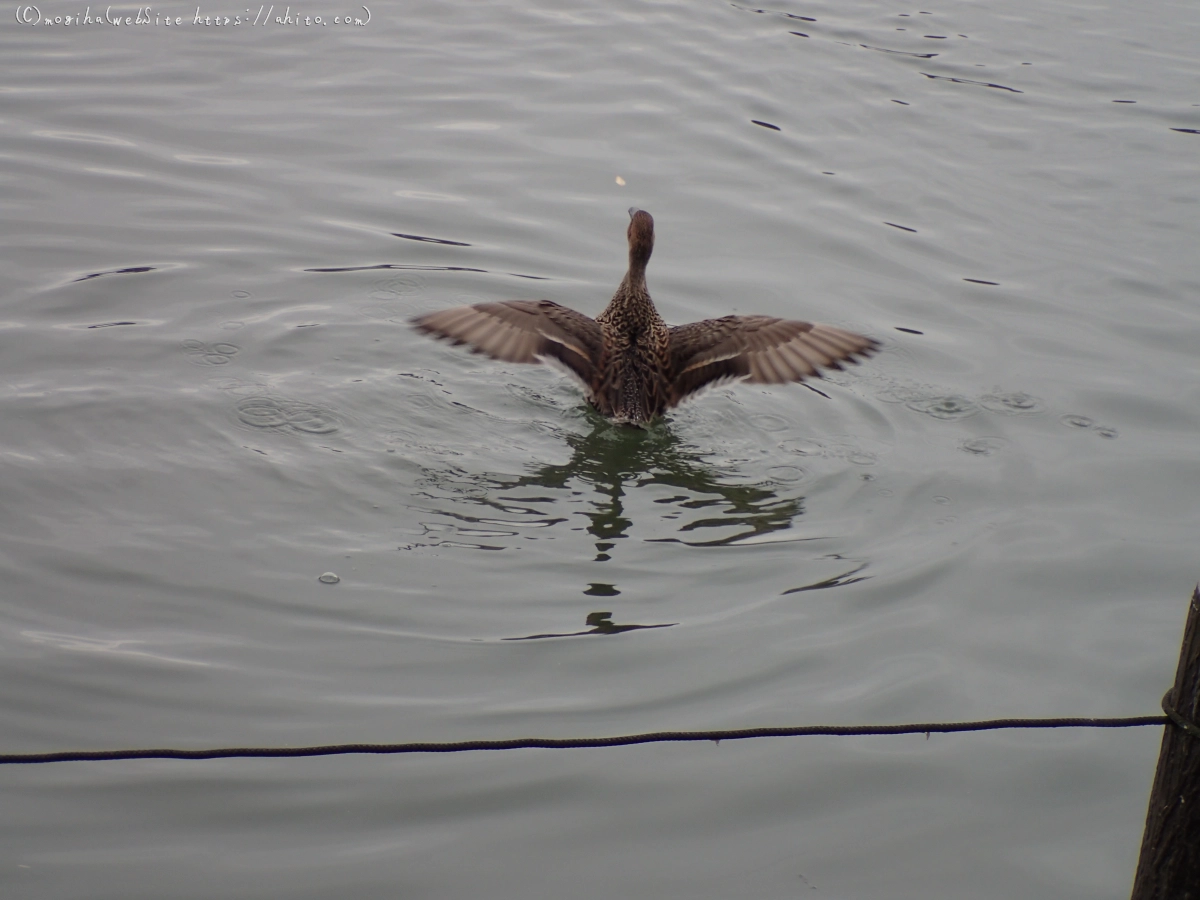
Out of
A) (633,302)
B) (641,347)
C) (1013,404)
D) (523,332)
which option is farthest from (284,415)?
(1013,404)

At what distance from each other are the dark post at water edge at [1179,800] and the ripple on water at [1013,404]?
415 centimetres

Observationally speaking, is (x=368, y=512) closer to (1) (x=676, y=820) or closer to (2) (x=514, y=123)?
(1) (x=676, y=820)

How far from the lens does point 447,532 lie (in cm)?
546

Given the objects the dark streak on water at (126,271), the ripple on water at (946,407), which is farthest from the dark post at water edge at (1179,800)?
the dark streak on water at (126,271)

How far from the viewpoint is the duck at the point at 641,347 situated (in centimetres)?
659

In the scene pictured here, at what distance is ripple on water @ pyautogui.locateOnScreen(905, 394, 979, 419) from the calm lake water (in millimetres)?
32

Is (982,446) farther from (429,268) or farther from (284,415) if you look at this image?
(429,268)

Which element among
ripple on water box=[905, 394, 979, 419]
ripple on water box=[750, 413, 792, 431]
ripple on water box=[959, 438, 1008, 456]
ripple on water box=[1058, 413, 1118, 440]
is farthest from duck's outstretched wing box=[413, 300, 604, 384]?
ripple on water box=[1058, 413, 1118, 440]

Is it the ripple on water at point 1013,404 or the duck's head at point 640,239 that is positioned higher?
the duck's head at point 640,239

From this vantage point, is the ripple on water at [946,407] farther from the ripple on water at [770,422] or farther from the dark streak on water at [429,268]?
the dark streak on water at [429,268]

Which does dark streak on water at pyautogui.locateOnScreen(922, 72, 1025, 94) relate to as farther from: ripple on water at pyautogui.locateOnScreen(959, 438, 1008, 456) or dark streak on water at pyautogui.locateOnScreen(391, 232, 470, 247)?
ripple on water at pyautogui.locateOnScreen(959, 438, 1008, 456)

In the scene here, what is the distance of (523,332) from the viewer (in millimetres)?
6684

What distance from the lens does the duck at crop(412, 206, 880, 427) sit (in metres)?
6.59

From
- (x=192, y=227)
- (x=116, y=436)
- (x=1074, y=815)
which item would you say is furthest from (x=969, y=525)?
(x=192, y=227)
